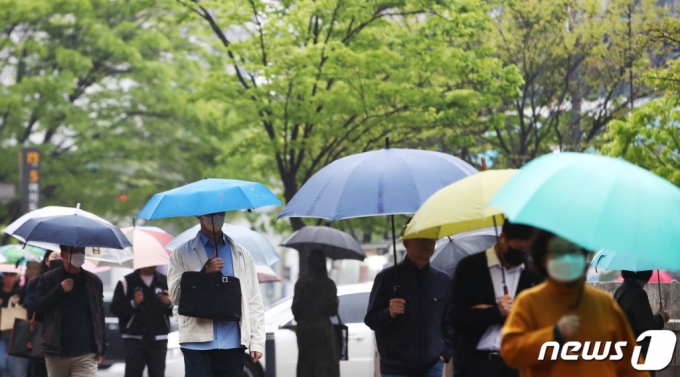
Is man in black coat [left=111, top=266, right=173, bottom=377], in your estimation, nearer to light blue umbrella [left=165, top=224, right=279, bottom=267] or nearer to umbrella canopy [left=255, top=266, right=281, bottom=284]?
light blue umbrella [left=165, top=224, right=279, bottom=267]

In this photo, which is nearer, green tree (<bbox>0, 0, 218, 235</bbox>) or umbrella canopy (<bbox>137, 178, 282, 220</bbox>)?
umbrella canopy (<bbox>137, 178, 282, 220</bbox>)

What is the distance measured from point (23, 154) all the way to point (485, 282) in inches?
681

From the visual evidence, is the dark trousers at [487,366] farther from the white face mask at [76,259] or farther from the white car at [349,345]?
the white car at [349,345]

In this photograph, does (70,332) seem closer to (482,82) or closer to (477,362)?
(477,362)

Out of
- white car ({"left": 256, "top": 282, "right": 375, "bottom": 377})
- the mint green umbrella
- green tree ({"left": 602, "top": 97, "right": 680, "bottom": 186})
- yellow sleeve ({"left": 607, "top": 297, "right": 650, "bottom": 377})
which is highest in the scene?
green tree ({"left": 602, "top": 97, "right": 680, "bottom": 186})

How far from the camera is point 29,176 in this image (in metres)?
20.8

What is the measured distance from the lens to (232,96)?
16406mm

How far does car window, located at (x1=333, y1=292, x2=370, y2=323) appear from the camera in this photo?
1231cm

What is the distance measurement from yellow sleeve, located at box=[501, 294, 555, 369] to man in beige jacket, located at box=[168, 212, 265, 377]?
3453 millimetres

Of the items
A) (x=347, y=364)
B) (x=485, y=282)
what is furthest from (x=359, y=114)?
(x=485, y=282)

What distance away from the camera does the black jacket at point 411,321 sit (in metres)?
6.29

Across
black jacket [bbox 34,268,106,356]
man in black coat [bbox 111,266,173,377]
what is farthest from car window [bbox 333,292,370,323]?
black jacket [bbox 34,268,106,356]

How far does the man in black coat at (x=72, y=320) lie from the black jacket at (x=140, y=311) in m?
1.98

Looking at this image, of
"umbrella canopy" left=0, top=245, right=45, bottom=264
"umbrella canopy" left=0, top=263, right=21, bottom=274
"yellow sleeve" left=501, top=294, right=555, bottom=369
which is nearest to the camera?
"yellow sleeve" left=501, top=294, right=555, bottom=369
